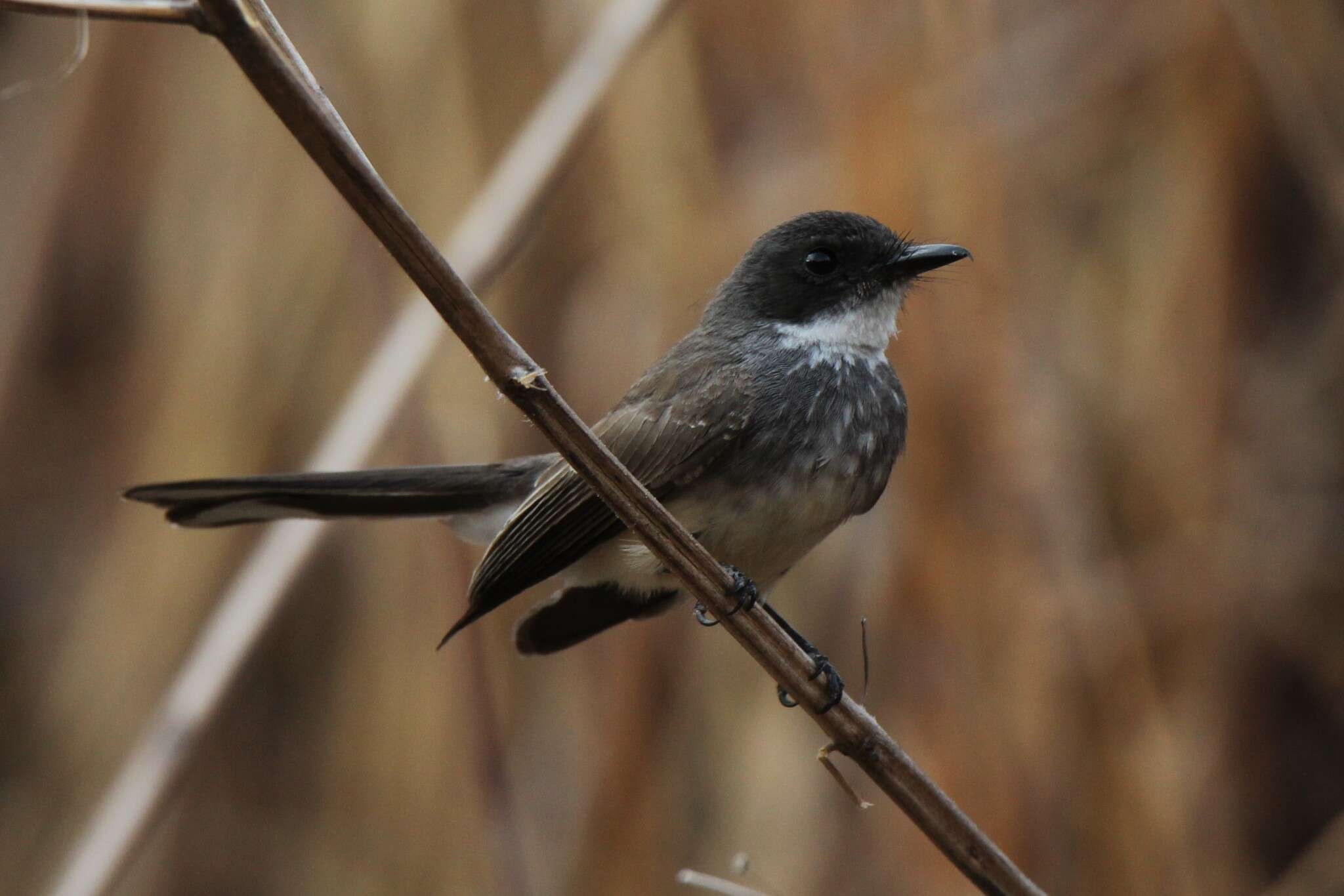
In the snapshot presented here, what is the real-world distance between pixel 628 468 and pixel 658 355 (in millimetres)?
1422

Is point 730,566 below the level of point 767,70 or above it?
below

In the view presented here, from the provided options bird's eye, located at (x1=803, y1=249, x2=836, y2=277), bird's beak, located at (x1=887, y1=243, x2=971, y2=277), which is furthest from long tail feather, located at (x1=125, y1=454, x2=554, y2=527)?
bird's beak, located at (x1=887, y1=243, x2=971, y2=277)

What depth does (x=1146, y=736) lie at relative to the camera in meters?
3.46

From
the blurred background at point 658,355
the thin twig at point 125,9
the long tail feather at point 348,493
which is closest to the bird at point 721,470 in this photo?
the long tail feather at point 348,493

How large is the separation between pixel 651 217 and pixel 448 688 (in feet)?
5.29

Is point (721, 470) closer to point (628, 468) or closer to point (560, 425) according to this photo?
point (628, 468)

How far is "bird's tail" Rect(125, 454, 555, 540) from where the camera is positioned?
2.28 meters

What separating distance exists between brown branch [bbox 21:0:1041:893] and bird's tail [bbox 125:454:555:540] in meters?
0.93

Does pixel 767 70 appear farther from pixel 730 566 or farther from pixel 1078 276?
pixel 730 566

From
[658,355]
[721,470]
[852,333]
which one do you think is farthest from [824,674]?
[658,355]

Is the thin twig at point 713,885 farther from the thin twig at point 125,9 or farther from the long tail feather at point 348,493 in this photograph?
the thin twig at point 125,9

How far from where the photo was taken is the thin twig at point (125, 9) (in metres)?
1.08

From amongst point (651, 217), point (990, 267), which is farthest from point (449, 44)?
point (990, 267)

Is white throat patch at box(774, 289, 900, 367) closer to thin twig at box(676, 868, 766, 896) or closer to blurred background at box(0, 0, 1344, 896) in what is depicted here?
blurred background at box(0, 0, 1344, 896)
